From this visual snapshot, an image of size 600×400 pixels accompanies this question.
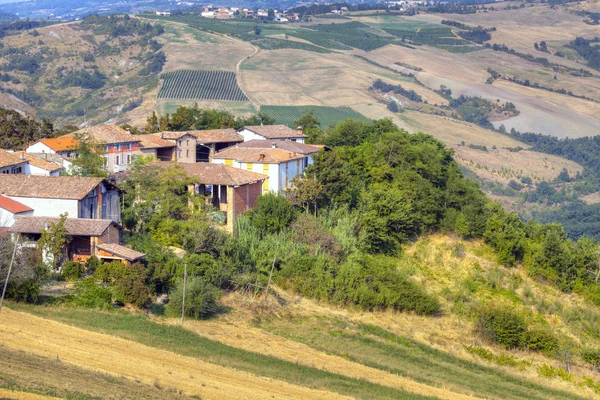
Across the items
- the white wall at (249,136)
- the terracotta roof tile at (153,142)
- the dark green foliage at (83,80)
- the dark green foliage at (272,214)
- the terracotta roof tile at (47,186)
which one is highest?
the terracotta roof tile at (47,186)

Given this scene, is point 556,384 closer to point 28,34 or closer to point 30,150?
point 30,150

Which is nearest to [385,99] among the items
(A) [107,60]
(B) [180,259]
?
(A) [107,60]

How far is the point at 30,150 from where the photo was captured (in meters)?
50.4

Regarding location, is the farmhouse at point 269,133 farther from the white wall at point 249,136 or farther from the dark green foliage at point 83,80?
the dark green foliage at point 83,80

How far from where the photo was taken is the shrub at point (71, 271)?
35.7 metres

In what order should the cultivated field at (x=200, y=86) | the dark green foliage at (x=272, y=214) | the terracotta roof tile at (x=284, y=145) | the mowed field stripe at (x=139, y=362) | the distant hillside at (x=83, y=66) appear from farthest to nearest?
1. the distant hillside at (x=83, y=66)
2. the cultivated field at (x=200, y=86)
3. the terracotta roof tile at (x=284, y=145)
4. the dark green foliage at (x=272, y=214)
5. the mowed field stripe at (x=139, y=362)

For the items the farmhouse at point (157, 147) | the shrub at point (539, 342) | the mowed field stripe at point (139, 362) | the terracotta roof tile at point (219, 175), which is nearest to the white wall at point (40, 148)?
the farmhouse at point (157, 147)

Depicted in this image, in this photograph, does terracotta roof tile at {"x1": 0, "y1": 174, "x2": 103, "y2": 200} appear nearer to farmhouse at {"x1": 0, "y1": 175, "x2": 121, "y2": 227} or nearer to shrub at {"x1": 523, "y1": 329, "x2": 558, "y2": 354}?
farmhouse at {"x1": 0, "y1": 175, "x2": 121, "y2": 227}

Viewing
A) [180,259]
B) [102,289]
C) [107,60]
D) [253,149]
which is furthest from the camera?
[107,60]

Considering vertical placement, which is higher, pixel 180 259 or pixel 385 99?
pixel 180 259

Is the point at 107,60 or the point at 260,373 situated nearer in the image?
the point at 260,373

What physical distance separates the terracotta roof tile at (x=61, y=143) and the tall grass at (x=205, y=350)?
64.5ft

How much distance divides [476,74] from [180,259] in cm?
13770

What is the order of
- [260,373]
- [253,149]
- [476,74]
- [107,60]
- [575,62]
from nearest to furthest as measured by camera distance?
[260,373] < [253,149] < [107,60] < [476,74] < [575,62]
